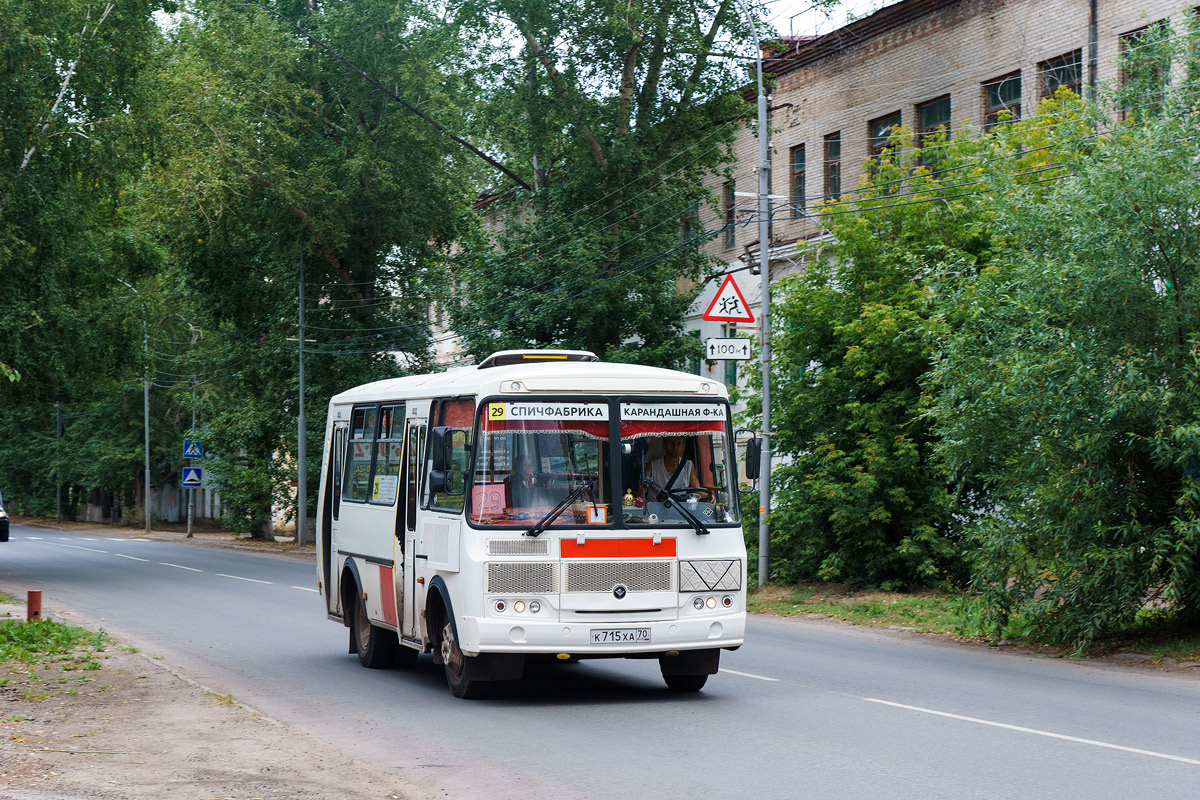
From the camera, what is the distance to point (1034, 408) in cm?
1501

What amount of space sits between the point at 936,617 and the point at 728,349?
18.8 feet

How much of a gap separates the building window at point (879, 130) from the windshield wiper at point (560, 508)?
21152 mm

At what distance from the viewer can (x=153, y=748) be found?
9430mm

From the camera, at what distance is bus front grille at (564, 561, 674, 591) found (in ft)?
37.6

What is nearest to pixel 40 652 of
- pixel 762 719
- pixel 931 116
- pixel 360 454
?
pixel 360 454

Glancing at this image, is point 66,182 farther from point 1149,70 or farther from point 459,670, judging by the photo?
point 1149,70

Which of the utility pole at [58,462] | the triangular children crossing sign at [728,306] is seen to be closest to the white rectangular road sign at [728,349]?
the triangular children crossing sign at [728,306]

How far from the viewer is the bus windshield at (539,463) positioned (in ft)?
38.1

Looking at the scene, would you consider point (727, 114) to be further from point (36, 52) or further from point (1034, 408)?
point (1034, 408)

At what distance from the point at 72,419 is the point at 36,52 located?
168ft

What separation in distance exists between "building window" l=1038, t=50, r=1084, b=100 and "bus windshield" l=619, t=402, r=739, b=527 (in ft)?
53.8

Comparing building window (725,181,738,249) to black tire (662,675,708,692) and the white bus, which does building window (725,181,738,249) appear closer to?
the white bus

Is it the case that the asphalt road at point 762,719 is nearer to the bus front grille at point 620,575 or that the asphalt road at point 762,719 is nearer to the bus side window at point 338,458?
the bus front grille at point 620,575

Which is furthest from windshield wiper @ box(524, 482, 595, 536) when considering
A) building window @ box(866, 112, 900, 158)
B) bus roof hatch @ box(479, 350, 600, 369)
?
building window @ box(866, 112, 900, 158)
